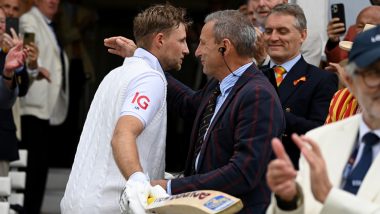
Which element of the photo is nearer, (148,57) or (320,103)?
Answer: (148,57)

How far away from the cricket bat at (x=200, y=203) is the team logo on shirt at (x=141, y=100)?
70 centimetres

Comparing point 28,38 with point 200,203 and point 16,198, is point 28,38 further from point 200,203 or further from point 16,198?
point 200,203

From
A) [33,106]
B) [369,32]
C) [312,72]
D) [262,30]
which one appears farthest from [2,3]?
[369,32]

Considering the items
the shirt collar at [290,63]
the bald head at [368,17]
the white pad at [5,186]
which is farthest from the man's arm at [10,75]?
the bald head at [368,17]

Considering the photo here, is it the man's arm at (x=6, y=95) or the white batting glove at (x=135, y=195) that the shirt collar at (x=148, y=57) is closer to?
the white batting glove at (x=135, y=195)

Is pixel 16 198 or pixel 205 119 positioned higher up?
pixel 205 119

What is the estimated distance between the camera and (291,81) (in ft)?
21.6

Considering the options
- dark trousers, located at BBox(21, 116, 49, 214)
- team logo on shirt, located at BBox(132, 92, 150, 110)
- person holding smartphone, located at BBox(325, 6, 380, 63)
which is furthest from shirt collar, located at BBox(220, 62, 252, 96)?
dark trousers, located at BBox(21, 116, 49, 214)

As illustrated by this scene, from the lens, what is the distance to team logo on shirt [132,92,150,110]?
18.1ft

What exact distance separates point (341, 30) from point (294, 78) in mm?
672

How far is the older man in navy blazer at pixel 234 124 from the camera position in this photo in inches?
207

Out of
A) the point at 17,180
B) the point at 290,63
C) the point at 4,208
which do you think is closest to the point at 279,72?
the point at 290,63

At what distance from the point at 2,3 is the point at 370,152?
5.85m

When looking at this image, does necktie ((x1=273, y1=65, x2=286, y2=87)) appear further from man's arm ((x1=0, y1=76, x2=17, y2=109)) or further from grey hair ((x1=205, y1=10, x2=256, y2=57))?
man's arm ((x1=0, y1=76, x2=17, y2=109))
